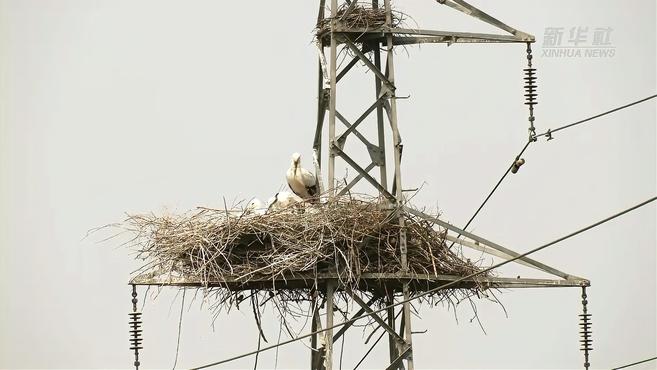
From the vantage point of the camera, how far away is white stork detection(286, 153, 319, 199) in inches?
862

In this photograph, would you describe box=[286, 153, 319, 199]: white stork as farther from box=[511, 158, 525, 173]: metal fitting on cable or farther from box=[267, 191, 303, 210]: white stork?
box=[511, 158, 525, 173]: metal fitting on cable

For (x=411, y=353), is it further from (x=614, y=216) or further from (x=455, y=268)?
(x=614, y=216)

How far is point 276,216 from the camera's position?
20.4m

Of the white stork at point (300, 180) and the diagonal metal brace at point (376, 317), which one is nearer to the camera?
the diagonal metal brace at point (376, 317)

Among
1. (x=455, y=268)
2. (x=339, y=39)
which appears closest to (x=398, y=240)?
(x=455, y=268)

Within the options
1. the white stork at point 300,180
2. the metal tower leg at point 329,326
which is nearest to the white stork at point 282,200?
the white stork at point 300,180

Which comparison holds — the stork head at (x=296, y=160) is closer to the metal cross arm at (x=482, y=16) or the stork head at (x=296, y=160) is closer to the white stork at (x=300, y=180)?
the white stork at (x=300, y=180)

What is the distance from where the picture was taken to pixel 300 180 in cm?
2192

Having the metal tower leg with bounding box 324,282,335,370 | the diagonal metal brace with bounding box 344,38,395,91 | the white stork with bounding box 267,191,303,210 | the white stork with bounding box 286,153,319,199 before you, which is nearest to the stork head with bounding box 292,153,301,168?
the white stork with bounding box 286,153,319,199

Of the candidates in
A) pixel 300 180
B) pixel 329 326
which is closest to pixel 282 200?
pixel 300 180

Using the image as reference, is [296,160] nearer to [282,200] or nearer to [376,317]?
[282,200]

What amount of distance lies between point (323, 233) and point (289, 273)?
0.48m

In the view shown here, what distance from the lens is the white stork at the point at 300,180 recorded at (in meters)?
21.9

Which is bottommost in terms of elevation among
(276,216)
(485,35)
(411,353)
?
(411,353)
